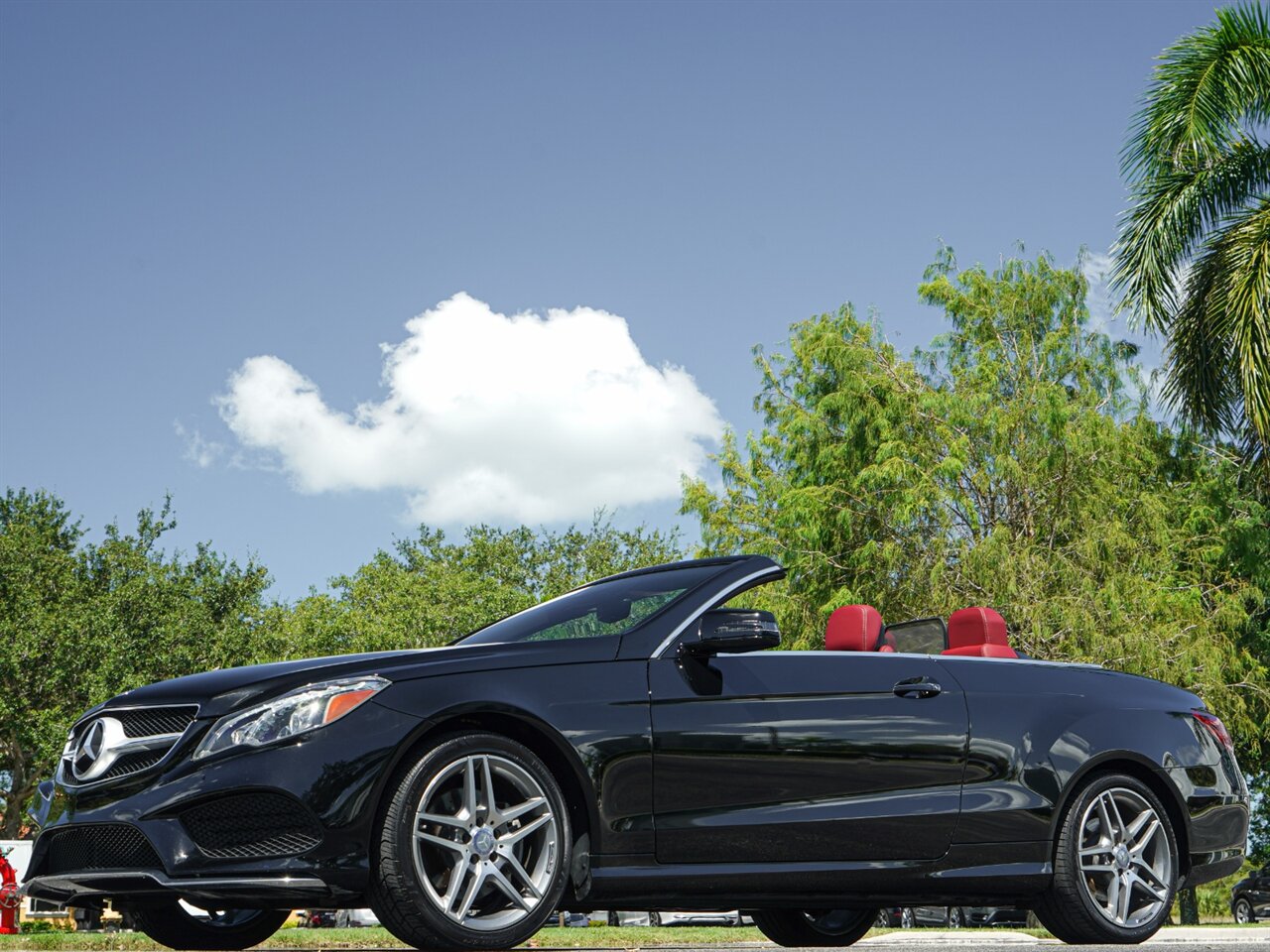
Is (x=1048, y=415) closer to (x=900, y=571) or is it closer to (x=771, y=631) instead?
(x=900, y=571)

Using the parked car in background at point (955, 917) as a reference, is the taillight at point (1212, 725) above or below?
above

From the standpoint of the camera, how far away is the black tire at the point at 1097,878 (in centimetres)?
652

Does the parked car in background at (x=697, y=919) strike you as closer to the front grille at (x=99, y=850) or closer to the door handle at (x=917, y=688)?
the door handle at (x=917, y=688)

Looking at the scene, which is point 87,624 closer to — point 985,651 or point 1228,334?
point 1228,334

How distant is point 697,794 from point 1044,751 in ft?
6.03

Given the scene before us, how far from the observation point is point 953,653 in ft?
23.5

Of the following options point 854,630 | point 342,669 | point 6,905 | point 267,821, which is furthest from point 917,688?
point 6,905

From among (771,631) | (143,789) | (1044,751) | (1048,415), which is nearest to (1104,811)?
(1044,751)

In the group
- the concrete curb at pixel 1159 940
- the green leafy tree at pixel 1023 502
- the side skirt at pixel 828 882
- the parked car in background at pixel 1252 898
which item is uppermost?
the green leafy tree at pixel 1023 502

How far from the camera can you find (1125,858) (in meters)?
6.78

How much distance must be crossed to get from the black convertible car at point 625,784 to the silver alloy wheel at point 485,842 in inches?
0.4

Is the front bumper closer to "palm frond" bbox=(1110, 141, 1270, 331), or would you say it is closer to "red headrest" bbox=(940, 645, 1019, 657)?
"red headrest" bbox=(940, 645, 1019, 657)

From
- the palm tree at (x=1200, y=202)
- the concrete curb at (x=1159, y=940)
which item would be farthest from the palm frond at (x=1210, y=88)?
the concrete curb at (x=1159, y=940)

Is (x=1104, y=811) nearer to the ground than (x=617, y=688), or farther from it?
nearer to the ground
